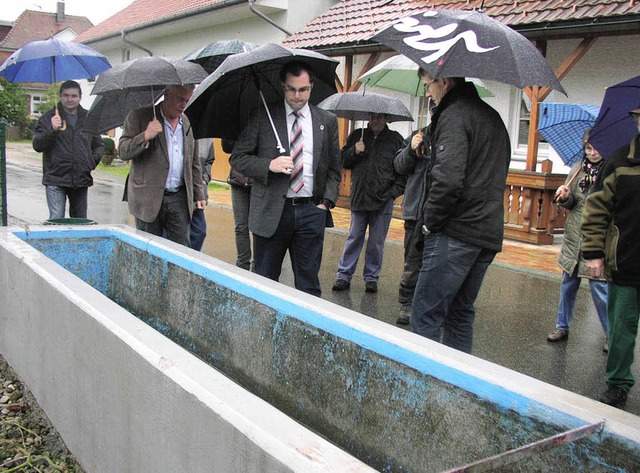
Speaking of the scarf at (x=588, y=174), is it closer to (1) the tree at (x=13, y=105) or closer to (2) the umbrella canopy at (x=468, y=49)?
(2) the umbrella canopy at (x=468, y=49)

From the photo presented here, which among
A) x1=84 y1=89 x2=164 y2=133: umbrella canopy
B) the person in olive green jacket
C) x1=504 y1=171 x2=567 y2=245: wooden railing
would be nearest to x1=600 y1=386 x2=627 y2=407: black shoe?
the person in olive green jacket

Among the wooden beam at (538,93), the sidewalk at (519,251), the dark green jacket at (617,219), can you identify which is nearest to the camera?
the dark green jacket at (617,219)

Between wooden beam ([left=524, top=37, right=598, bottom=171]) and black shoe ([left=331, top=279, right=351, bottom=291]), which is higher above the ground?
wooden beam ([left=524, top=37, right=598, bottom=171])

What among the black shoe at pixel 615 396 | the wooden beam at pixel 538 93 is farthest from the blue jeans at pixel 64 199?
the wooden beam at pixel 538 93

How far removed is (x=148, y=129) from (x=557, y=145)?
333 centimetres

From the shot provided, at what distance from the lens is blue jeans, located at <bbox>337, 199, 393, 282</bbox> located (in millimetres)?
7051

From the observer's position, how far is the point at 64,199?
723cm

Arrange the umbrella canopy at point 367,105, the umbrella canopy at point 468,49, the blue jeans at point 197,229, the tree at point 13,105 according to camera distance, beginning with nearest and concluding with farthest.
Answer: the umbrella canopy at point 468,49
the umbrella canopy at point 367,105
the blue jeans at point 197,229
the tree at point 13,105

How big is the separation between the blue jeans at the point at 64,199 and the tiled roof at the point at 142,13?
37.4 feet

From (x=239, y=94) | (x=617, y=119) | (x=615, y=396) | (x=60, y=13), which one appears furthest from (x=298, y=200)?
(x=60, y=13)

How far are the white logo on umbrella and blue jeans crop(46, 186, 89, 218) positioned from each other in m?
4.55

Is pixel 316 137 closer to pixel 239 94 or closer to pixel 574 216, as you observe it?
pixel 239 94

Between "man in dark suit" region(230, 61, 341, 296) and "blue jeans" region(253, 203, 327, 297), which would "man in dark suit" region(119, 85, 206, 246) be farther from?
"blue jeans" region(253, 203, 327, 297)

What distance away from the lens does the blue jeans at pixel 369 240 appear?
7.05 meters
